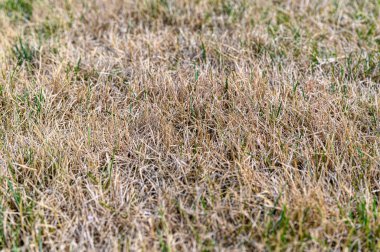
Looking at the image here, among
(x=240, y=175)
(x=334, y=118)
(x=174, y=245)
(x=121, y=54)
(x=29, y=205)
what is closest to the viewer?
(x=174, y=245)

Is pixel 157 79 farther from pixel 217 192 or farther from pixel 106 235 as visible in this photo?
pixel 106 235

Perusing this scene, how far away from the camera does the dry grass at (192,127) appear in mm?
1961

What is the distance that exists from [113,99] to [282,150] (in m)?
0.95

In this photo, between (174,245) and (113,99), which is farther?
(113,99)

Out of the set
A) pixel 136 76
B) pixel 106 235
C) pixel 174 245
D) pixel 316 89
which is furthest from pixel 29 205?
pixel 316 89

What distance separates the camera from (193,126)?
2.44 m

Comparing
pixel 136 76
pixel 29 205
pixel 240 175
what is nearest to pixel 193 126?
pixel 240 175

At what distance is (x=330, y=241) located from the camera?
6.20 ft

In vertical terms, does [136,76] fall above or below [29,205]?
above

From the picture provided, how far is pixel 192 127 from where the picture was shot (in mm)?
2494

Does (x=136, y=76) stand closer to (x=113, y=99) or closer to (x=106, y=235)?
(x=113, y=99)

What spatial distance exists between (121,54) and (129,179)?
1112 millimetres

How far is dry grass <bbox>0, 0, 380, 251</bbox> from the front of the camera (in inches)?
77.2

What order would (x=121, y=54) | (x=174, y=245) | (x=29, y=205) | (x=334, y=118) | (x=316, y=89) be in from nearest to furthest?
(x=174, y=245)
(x=29, y=205)
(x=334, y=118)
(x=316, y=89)
(x=121, y=54)
